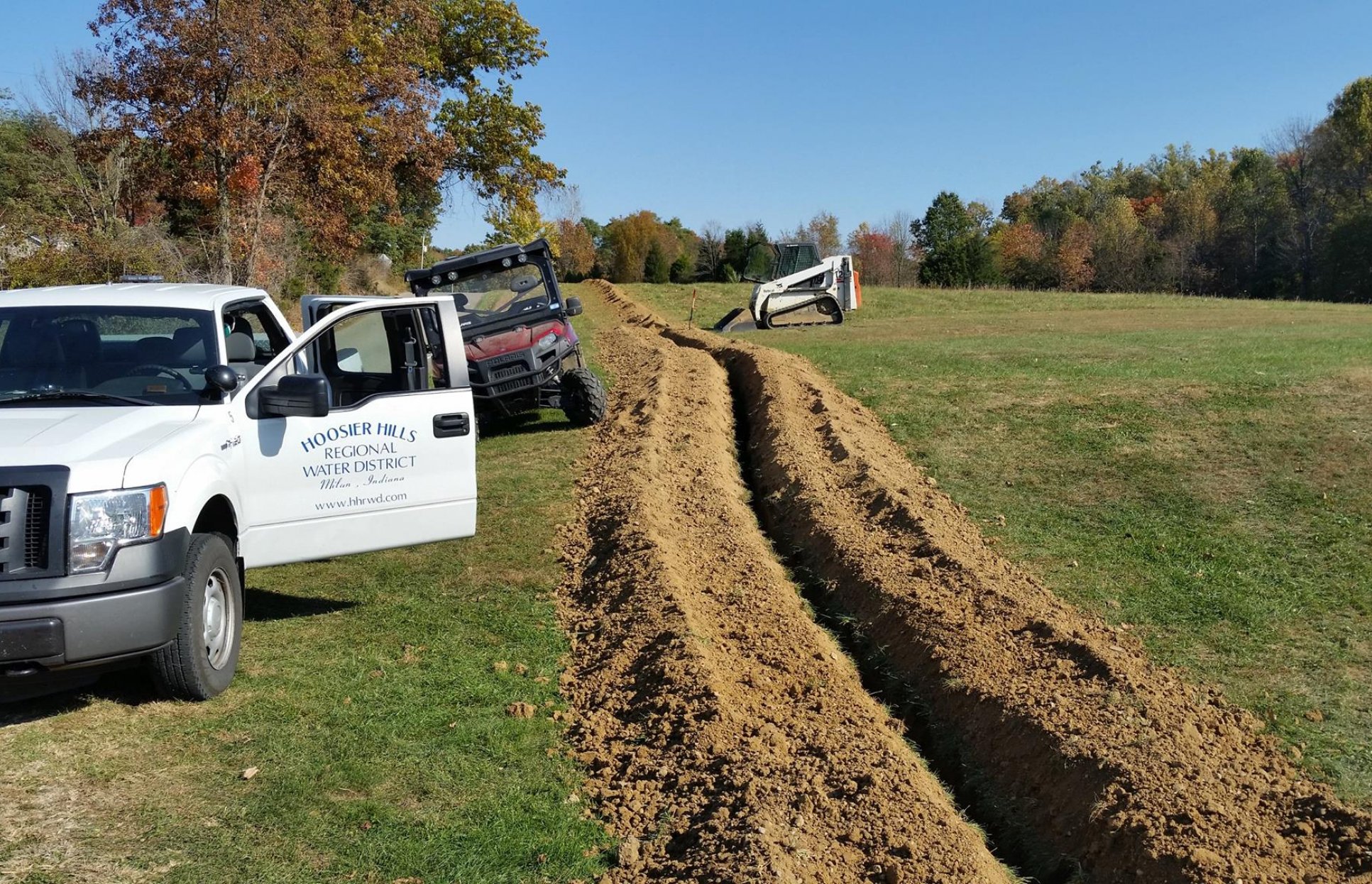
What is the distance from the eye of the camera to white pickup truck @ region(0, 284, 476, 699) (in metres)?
4.42

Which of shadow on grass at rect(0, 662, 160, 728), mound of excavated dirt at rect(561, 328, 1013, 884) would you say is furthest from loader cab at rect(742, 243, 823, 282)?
shadow on grass at rect(0, 662, 160, 728)

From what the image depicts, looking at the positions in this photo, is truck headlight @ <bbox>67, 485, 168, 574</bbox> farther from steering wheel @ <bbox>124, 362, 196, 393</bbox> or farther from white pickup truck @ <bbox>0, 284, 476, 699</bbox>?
steering wheel @ <bbox>124, 362, 196, 393</bbox>

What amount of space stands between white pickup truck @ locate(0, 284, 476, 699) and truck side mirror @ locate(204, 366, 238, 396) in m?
0.01

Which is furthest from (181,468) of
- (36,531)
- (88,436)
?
(36,531)

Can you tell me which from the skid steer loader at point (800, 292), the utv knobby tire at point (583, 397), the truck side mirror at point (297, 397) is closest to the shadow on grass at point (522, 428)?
the utv knobby tire at point (583, 397)

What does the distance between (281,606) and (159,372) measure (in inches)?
78.5

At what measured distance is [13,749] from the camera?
4695mm

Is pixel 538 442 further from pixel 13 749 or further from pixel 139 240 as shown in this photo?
pixel 139 240

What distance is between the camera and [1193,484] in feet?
30.6

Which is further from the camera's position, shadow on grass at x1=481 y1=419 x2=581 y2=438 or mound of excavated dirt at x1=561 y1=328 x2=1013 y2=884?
shadow on grass at x1=481 y1=419 x2=581 y2=438

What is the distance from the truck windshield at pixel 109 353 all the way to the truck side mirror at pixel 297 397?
1.21 feet

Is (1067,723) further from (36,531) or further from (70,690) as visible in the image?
(70,690)

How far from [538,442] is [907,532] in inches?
236

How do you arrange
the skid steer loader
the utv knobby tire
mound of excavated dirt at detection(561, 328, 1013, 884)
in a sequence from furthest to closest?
the skid steer loader → the utv knobby tire → mound of excavated dirt at detection(561, 328, 1013, 884)
